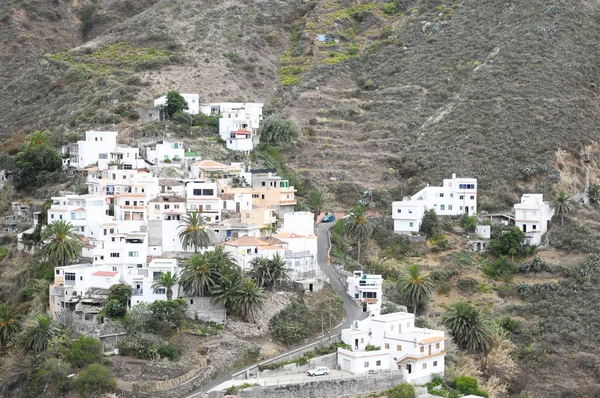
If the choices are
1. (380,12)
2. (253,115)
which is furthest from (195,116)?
(380,12)

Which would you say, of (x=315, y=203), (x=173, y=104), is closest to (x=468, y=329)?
(x=315, y=203)

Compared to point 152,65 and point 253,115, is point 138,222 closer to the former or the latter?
point 253,115

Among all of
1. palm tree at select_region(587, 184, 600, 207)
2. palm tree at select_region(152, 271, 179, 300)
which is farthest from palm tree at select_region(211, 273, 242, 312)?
palm tree at select_region(587, 184, 600, 207)

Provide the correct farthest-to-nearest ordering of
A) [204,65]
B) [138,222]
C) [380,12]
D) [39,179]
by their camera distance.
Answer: [380,12], [204,65], [39,179], [138,222]

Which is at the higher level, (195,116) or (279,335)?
(195,116)

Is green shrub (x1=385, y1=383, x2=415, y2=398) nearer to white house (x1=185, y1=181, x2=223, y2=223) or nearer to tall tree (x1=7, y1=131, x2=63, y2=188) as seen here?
white house (x1=185, y1=181, x2=223, y2=223)

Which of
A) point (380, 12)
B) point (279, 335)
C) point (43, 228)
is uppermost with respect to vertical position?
point (380, 12)

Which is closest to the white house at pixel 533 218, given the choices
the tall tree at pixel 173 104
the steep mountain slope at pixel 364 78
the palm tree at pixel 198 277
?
the steep mountain slope at pixel 364 78

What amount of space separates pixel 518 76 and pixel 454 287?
3257cm

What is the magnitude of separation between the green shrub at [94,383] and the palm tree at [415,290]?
2208cm

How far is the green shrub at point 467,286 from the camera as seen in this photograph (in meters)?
82.6

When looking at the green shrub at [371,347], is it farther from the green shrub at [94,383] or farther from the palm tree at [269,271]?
the green shrub at [94,383]

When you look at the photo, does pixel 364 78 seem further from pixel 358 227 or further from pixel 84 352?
pixel 84 352

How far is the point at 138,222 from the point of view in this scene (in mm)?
78000
